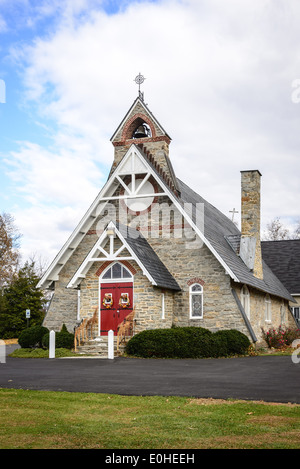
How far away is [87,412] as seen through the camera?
368 inches

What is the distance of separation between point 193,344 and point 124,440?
13600 mm

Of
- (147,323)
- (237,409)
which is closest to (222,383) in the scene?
(237,409)

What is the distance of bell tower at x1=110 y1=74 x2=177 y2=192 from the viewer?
26484 mm

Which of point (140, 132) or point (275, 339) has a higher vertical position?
point (140, 132)

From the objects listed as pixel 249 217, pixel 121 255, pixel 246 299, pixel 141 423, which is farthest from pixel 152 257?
pixel 141 423

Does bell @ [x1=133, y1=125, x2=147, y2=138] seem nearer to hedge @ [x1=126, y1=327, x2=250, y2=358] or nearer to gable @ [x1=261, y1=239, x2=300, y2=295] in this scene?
hedge @ [x1=126, y1=327, x2=250, y2=358]

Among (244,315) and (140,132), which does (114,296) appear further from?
(140,132)

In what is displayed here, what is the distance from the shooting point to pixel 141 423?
27.4 ft

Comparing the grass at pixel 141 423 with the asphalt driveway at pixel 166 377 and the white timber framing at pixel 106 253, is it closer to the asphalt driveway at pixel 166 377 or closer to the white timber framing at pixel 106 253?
the asphalt driveway at pixel 166 377

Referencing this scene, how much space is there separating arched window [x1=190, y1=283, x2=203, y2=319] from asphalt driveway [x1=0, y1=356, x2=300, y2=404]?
5482 mm

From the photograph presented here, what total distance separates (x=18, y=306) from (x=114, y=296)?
19.0m

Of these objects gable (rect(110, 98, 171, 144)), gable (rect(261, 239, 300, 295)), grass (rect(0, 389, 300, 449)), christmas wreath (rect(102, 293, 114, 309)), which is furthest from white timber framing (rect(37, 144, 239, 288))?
gable (rect(261, 239, 300, 295))

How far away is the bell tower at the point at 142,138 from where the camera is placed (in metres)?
26.5
